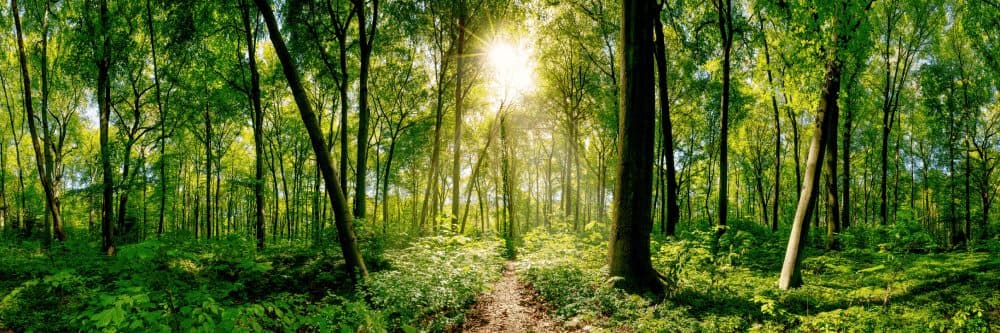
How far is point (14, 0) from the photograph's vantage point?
13.1 m

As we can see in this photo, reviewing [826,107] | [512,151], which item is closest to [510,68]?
[512,151]

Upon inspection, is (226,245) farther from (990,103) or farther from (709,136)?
(990,103)

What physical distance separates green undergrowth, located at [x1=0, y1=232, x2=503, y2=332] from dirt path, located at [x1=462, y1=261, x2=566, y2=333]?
303 millimetres

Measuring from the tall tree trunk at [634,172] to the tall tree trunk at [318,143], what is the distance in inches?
195

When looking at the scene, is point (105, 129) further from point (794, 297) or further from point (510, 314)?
point (794, 297)

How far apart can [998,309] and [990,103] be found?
28.3 m

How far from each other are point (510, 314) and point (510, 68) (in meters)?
15.5

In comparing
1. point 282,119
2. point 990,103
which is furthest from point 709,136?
point 282,119

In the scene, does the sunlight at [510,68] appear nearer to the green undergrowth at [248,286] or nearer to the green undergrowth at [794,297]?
the green undergrowth at [248,286]

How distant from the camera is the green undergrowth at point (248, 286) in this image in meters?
3.91

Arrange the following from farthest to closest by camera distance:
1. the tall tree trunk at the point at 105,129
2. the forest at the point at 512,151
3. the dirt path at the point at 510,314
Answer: the tall tree trunk at the point at 105,129 → the dirt path at the point at 510,314 → the forest at the point at 512,151

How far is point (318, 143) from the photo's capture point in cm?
750

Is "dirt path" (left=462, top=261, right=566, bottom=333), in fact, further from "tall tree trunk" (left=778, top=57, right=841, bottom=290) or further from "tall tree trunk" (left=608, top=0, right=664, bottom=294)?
"tall tree trunk" (left=778, top=57, right=841, bottom=290)

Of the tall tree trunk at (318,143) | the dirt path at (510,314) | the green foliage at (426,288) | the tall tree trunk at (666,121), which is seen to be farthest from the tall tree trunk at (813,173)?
the tall tree trunk at (318,143)
